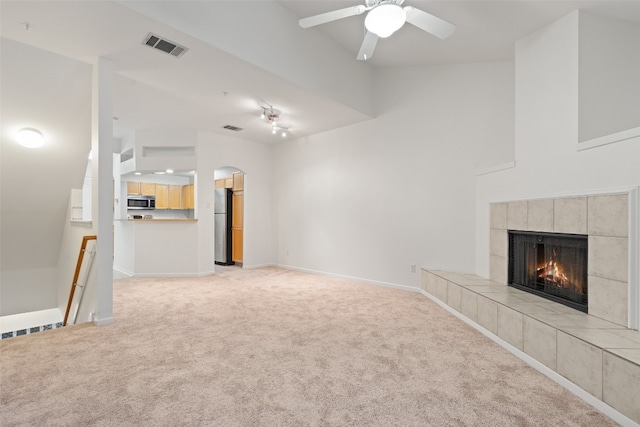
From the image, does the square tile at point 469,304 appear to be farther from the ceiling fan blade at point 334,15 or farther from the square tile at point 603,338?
the ceiling fan blade at point 334,15

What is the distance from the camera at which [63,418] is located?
1815 mm

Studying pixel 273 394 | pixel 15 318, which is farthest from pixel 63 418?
pixel 15 318

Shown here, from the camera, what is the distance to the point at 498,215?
3.83 meters

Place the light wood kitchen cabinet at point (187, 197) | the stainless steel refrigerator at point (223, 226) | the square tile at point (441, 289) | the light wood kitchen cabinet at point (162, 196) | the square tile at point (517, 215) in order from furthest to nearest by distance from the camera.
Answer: the light wood kitchen cabinet at point (187, 197)
the light wood kitchen cabinet at point (162, 196)
the stainless steel refrigerator at point (223, 226)
the square tile at point (441, 289)
the square tile at point (517, 215)

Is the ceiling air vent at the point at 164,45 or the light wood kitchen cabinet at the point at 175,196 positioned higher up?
the ceiling air vent at the point at 164,45

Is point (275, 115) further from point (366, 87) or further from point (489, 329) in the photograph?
point (489, 329)

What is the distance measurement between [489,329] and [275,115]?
4128 millimetres

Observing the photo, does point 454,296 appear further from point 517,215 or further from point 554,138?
point 554,138

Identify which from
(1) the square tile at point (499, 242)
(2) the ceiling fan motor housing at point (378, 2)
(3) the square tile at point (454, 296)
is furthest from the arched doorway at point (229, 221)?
(2) the ceiling fan motor housing at point (378, 2)

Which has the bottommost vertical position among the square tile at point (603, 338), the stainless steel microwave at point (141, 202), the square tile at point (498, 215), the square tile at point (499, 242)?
the square tile at point (603, 338)

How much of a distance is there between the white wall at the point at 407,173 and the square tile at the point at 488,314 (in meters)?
1.27

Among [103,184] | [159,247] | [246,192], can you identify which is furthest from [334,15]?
[159,247]

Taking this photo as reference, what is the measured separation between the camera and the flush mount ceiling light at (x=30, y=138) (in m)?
3.79

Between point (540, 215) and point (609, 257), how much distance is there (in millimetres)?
810
